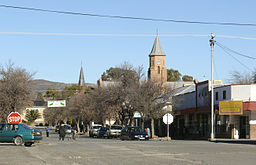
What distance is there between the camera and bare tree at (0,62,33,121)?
131ft

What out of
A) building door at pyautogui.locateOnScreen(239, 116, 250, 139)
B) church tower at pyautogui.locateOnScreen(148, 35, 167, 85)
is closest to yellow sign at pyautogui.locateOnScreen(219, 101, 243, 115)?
building door at pyautogui.locateOnScreen(239, 116, 250, 139)

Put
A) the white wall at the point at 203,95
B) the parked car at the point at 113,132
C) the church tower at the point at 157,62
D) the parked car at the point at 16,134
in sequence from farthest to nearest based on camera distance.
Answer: the church tower at the point at 157,62
the parked car at the point at 113,132
the white wall at the point at 203,95
the parked car at the point at 16,134

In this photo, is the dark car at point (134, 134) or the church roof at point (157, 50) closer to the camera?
the dark car at point (134, 134)

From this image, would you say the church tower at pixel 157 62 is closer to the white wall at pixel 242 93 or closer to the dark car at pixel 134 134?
the white wall at pixel 242 93

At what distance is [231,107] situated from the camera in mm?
45250

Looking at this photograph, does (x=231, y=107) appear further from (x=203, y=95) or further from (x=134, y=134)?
(x=134, y=134)

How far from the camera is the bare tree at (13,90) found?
131ft

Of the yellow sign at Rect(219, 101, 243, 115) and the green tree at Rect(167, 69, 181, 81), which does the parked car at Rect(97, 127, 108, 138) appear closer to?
the yellow sign at Rect(219, 101, 243, 115)

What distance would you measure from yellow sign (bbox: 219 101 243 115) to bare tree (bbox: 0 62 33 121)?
19.8 meters

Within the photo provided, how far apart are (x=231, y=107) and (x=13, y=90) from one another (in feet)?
71.8

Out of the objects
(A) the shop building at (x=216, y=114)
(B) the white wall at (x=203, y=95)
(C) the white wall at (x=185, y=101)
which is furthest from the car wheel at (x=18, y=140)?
(C) the white wall at (x=185, y=101)

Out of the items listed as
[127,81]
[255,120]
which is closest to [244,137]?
[255,120]

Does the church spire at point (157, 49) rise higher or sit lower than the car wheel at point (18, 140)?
higher

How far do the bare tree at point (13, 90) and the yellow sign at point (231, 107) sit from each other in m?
19.8
